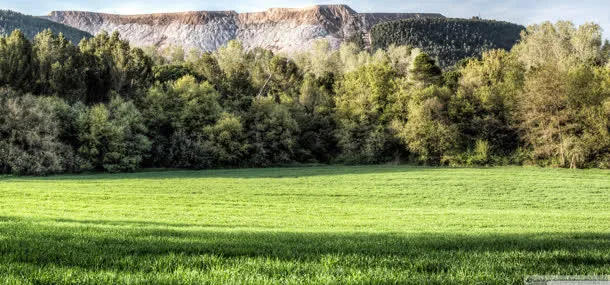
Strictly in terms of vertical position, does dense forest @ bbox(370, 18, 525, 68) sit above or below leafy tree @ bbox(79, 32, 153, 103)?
above

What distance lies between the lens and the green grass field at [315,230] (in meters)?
5.36

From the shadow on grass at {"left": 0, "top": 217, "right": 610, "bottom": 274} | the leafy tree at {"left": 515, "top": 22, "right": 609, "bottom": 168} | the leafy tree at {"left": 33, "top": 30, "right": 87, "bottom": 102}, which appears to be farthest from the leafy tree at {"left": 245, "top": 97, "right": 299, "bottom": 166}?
the shadow on grass at {"left": 0, "top": 217, "right": 610, "bottom": 274}

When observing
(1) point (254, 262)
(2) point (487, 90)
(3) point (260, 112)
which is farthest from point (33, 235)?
(2) point (487, 90)

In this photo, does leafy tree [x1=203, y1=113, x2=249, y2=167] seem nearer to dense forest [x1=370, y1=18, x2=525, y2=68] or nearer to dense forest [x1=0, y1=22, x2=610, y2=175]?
dense forest [x1=0, y1=22, x2=610, y2=175]

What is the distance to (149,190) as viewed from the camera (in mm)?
34594

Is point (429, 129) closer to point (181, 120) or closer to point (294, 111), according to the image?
point (294, 111)

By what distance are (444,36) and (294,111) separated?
132183 mm

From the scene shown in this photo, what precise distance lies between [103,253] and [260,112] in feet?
194

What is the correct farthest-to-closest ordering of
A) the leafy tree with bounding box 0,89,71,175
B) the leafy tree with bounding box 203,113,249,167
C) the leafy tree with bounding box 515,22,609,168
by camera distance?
the leafy tree with bounding box 203,113,249,167, the leafy tree with bounding box 515,22,609,168, the leafy tree with bounding box 0,89,71,175

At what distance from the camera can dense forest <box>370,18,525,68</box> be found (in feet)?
538

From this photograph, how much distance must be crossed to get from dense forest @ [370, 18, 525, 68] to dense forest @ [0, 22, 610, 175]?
8929 centimetres

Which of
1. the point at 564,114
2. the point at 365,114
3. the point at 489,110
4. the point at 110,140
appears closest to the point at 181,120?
the point at 110,140

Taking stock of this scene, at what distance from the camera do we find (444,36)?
18062 cm

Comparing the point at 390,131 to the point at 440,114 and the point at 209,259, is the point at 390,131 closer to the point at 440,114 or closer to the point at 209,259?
the point at 440,114
